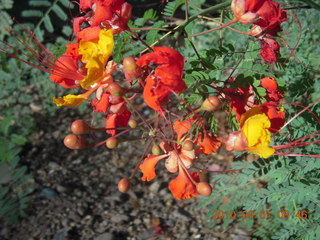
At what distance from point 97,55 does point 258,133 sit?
1.50 ft

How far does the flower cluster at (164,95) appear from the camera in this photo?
2.99 feet

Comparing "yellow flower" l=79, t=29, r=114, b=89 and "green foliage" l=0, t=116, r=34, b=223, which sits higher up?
"yellow flower" l=79, t=29, r=114, b=89

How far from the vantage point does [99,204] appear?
2.27 meters

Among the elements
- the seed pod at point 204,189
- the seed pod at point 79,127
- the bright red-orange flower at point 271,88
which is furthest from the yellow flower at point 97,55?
the bright red-orange flower at point 271,88

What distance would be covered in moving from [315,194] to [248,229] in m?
0.69

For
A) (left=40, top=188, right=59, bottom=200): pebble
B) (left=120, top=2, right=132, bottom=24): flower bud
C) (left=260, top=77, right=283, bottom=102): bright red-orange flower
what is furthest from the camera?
(left=40, top=188, right=59, bottom=200): pebble

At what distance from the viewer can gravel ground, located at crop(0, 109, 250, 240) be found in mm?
2084

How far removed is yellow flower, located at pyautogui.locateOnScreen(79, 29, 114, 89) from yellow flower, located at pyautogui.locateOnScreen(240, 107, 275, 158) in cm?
41

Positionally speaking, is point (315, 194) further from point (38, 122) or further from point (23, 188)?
point (38, 122)

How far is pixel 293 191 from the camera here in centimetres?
132

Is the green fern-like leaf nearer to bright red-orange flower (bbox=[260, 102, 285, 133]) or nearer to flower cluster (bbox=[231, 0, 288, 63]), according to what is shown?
flower cluster (bbox=[231, 0, 288, 63])

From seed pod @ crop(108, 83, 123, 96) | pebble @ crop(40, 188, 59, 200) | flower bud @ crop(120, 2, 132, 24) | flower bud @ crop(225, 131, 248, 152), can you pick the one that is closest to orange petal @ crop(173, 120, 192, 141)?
flower bud @ crop(225, 131, 248, 152)

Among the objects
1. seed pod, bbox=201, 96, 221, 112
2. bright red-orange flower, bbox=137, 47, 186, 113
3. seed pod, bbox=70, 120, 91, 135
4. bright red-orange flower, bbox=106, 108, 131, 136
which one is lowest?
bright red-orange flower, bbox=106, 108, 131, 136
